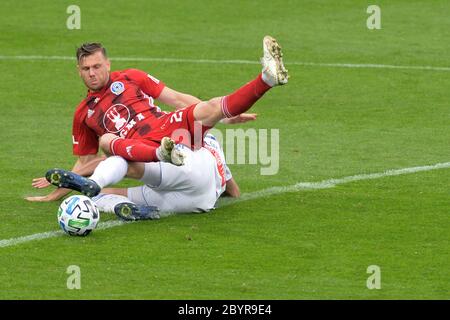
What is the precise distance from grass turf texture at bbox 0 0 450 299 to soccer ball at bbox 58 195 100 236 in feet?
0.30

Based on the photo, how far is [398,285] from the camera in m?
8.66

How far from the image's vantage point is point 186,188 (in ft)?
34.9

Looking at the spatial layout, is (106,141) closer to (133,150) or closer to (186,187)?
(133,150)

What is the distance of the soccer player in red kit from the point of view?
33.7 feet

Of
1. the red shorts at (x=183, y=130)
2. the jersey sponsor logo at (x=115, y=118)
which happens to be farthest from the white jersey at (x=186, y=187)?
the jersey sponsor logo at (x=115, y=118)

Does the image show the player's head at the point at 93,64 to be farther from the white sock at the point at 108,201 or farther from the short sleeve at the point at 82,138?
the white sock at the point at 108,201

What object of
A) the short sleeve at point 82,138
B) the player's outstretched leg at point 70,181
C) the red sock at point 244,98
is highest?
the red sock at point 244,98

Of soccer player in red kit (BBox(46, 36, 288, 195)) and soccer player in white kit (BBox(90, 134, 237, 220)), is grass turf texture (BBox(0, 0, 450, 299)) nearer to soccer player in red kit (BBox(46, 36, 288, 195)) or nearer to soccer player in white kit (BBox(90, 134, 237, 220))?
soccer player in white kit (BBox(90, 134, 237, 220))

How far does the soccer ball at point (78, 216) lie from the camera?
989 cm

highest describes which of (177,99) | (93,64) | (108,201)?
(93,64)

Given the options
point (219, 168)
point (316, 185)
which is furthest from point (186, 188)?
point (316, 185)

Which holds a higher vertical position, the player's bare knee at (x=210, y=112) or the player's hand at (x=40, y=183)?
the player's bare knee at (x=210, y=112)

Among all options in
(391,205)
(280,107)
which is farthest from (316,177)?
(280,107)

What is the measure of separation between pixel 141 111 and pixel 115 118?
26cm
